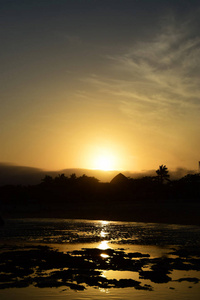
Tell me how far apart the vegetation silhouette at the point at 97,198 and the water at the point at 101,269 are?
96.7ft

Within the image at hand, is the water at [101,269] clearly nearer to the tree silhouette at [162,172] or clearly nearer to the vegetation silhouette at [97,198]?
the vegetation silhouette at [97,198]

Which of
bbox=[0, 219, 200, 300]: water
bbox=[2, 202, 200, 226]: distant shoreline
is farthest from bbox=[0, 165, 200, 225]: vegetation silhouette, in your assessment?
bbox=[0, 219, 200, 300]: water

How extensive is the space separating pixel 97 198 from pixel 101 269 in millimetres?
57605

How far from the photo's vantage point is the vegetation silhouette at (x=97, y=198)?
57219 mm

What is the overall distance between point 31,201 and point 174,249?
182 ft

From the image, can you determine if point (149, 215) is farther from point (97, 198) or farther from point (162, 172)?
point (162, 172)

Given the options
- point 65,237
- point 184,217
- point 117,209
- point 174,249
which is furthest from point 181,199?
point 174,249

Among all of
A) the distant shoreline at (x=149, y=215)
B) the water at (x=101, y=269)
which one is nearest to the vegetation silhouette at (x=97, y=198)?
the distant shoreline at (x=149, y=215)

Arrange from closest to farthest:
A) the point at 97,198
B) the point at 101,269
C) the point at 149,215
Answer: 1. the point at 101,269
2. the point at 149,215
3. the point at 97,198

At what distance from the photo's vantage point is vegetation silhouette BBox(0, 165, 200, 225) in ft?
188

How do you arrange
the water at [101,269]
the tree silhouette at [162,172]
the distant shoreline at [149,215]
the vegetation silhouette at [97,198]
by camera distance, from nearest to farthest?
the water at [101,269] → the distant shoreline at [149,215] → the vegetation silhouette at [97,198] → the tree silhouette at [162,172]

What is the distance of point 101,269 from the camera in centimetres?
1470

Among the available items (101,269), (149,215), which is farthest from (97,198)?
(101,269)

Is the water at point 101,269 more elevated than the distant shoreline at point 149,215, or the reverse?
the distant shoreline at point 149,215
